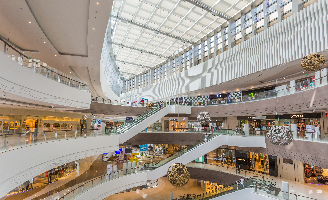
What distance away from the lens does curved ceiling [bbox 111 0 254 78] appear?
2100 centimetres

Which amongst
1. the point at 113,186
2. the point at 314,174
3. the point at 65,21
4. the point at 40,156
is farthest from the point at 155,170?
the point at 314,174

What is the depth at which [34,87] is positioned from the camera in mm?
9266

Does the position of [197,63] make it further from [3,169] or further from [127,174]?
[3,169]

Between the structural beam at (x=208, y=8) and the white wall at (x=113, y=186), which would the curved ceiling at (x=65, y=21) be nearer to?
the white wall at (x=113, y=186)

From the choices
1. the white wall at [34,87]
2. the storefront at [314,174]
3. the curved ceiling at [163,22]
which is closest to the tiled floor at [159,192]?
the storefront at [314,174]

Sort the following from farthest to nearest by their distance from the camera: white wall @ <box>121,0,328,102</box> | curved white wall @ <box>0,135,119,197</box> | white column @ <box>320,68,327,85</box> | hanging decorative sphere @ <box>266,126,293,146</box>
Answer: white wall @ <box>121,0,328,102</box> < white column @ <box>320,68,327,85</box> < hanging decorative sphere @ <box>266,126,293,146</box> < curved white wall @ <box>0,135,119,197</box>

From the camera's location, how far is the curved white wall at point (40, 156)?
6938mm

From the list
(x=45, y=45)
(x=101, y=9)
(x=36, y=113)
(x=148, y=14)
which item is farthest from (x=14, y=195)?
(x=148, y=14)

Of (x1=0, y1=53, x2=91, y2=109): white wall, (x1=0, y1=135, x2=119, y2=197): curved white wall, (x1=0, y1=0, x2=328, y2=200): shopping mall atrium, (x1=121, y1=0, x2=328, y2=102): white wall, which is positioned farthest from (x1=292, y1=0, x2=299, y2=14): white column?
(x1=0, y1=135, x2=119, y2=197): curved white wall

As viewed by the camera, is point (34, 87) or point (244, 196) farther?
point (244, 196)

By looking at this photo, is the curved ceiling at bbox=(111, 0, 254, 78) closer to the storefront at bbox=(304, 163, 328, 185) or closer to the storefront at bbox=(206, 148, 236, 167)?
the storefront at bbox=(206, 148, 236, 167)

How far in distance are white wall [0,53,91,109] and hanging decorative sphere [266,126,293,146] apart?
36.7ft

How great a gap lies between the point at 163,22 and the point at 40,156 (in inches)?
764

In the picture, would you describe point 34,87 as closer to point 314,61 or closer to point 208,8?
point 314,61
